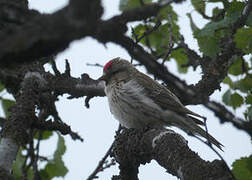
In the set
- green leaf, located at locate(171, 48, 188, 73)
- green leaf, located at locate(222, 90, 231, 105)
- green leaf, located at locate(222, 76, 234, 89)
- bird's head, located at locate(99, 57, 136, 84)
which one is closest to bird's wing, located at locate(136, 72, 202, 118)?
bird's head, located at locate(99, 57, 136, 84)

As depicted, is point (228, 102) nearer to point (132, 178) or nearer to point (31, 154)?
point (132, 178)

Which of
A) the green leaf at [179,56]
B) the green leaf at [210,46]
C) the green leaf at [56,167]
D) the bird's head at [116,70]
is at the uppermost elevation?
the green leaf at [179,56]

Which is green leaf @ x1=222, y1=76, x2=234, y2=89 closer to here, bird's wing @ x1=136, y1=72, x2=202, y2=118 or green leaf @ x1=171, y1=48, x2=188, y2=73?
bird's wing @ x1=136, y1=72, x2=202, y2=118

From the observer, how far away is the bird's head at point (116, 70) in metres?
6.38

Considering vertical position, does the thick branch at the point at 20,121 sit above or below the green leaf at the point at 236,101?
below

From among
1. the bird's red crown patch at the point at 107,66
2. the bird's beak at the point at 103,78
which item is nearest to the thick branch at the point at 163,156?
the bird's beak at the point at 103,78

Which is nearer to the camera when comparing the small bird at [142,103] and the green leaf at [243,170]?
the green leaf at [243,170]

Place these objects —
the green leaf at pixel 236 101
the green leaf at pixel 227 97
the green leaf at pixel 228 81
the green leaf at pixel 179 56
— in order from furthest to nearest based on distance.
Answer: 1. the green leaf at pixel 179 56
2. the green leaf at pixel 228 81
3. the green leaf at pixel 227 97
4. the green leaf at pixel 236 101

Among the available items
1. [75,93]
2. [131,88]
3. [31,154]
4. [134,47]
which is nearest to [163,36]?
[131,88]

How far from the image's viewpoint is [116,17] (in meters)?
1.86

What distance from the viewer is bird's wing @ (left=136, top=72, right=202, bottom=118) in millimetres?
5616

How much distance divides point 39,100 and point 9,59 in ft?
8.35

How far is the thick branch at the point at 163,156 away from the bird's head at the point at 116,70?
1.89 metres

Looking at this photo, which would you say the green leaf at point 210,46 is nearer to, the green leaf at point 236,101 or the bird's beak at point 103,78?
the green leaf at point 236,101
